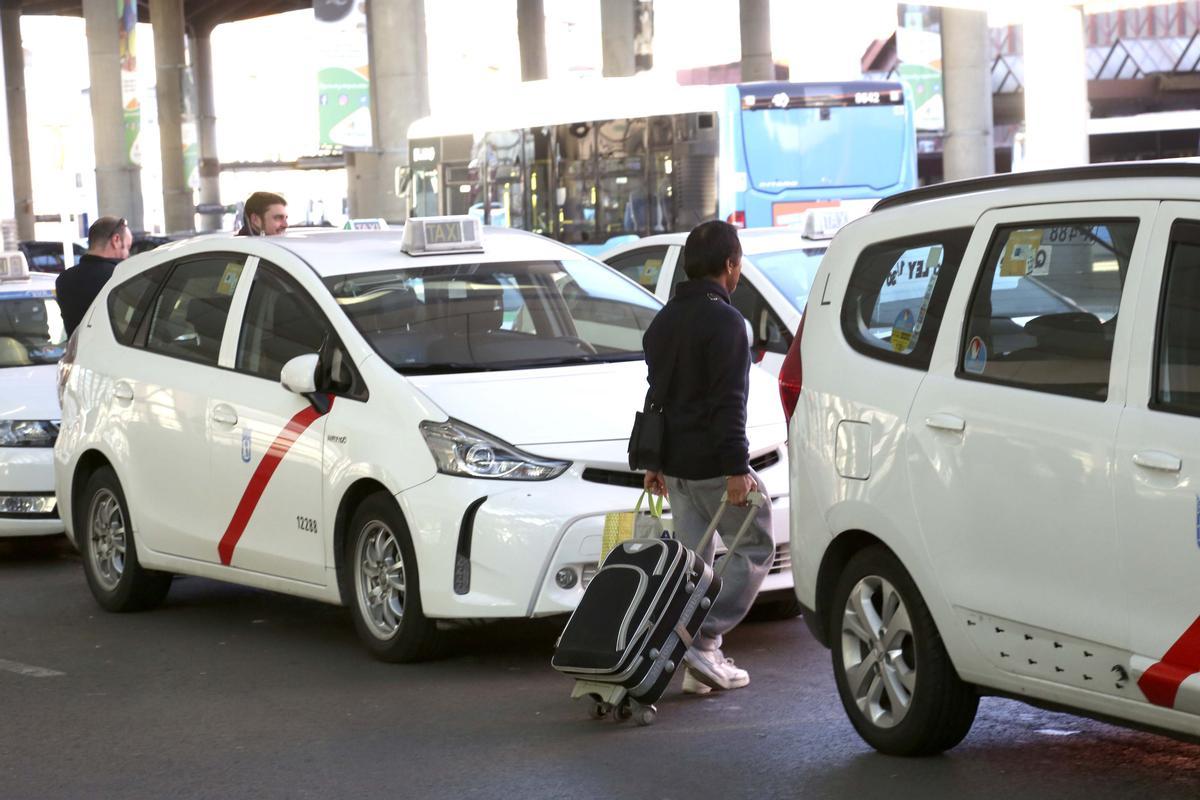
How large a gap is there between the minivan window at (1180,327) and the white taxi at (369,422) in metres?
2.89

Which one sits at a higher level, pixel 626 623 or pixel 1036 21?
pixel 1036 21

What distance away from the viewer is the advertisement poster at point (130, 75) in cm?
5634

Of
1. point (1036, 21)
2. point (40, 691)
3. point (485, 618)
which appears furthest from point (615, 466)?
point (1036, 21)

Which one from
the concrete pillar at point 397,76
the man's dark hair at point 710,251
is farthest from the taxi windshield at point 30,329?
the concrete pillar at point 397,76

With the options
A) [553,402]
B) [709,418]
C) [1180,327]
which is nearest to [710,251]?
[709,418]

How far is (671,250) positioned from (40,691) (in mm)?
5517

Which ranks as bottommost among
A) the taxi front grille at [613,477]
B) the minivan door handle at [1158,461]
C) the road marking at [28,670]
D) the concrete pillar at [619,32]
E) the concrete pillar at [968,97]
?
the road marking at [28,670]

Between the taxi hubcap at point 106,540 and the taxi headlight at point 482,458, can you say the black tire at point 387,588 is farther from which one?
the taxi hubcap at point 106,540

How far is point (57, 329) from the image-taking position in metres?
12.6

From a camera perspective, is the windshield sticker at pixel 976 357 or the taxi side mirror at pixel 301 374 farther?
the taxi side mirror at pixel 301 374

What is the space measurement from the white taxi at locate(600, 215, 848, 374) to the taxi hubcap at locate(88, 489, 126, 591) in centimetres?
323

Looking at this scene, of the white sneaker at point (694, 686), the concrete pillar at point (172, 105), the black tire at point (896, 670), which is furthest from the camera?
the concrete pillar at point (172, 105)

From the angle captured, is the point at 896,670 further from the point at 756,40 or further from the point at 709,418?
the point at 756,40

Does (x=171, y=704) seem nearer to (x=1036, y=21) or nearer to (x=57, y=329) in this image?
(x=57, y=329)
